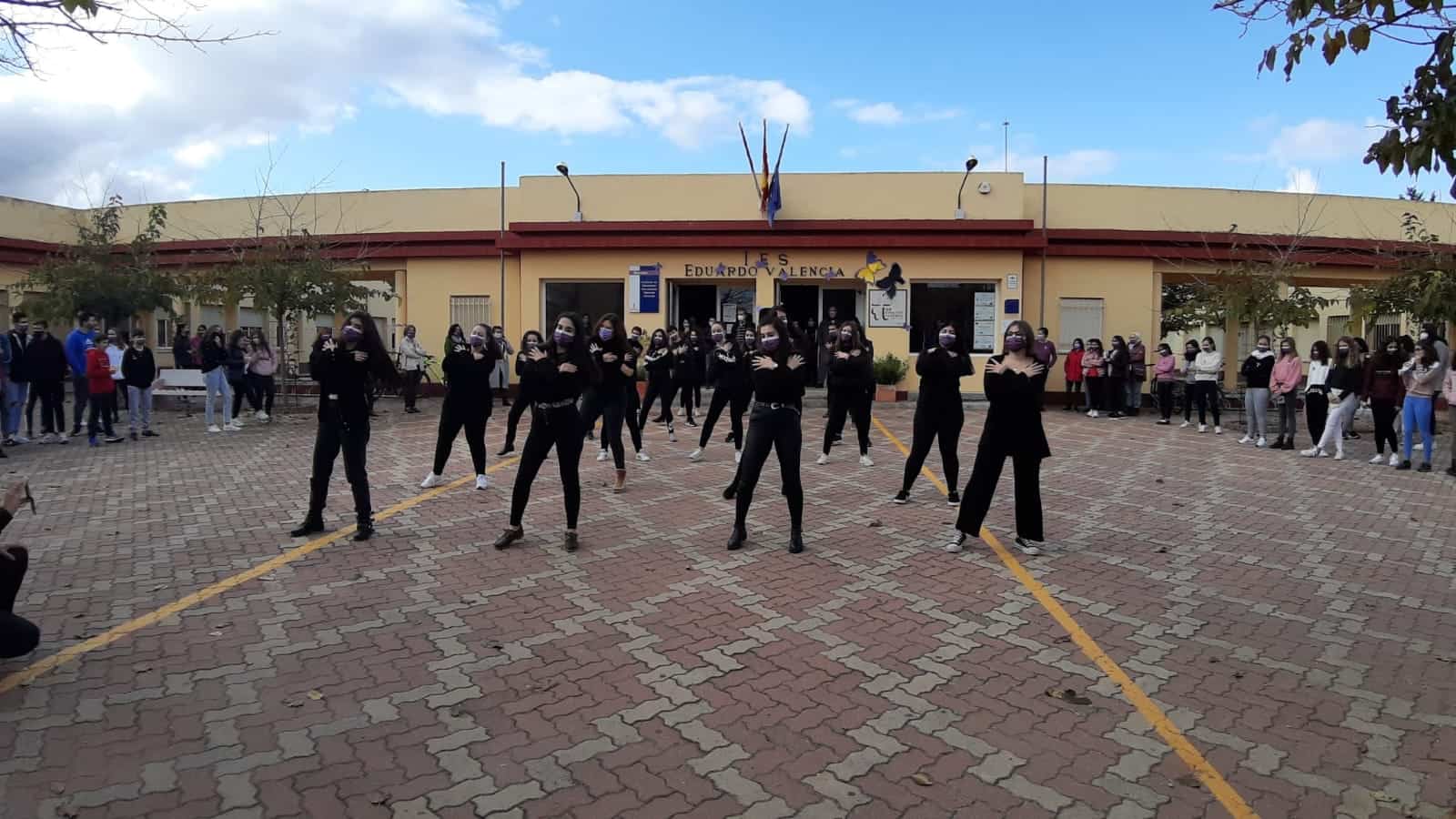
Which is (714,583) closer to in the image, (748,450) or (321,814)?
(748,450)

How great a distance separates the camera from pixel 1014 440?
22.7 feet

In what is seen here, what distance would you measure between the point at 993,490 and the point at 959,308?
1437 centimetres

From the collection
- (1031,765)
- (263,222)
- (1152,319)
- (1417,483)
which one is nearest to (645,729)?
(1031,765)

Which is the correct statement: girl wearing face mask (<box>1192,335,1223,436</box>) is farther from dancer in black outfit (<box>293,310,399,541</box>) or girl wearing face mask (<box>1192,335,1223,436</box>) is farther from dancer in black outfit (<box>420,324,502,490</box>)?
dancer in black outfit (<box>293,310,399,541</box>)

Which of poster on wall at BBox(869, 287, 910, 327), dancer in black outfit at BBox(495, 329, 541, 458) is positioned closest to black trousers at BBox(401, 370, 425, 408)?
dancer in black outfit at BBox(495, 329, 541, 458)

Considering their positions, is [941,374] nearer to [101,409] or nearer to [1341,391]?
[1341,391]

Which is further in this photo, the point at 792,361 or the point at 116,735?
the point at 792,361

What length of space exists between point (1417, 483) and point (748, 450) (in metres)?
9.07

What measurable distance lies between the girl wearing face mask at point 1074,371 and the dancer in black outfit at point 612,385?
Result: 12.9 metres

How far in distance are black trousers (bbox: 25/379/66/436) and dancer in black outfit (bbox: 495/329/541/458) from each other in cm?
702

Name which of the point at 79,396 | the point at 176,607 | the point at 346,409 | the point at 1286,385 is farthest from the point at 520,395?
the point at 1286,385

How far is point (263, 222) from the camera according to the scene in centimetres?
2336

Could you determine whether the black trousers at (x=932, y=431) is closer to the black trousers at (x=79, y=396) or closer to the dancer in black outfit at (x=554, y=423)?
the dancer in black outfit at (x=554, y=423)

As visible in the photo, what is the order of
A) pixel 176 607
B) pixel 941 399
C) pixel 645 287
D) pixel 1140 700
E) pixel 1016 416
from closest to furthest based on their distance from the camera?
pixel 1140 700 → pixel 176 607 → pixel 1016 416 → pixel 941 399 → pixel 645 287
